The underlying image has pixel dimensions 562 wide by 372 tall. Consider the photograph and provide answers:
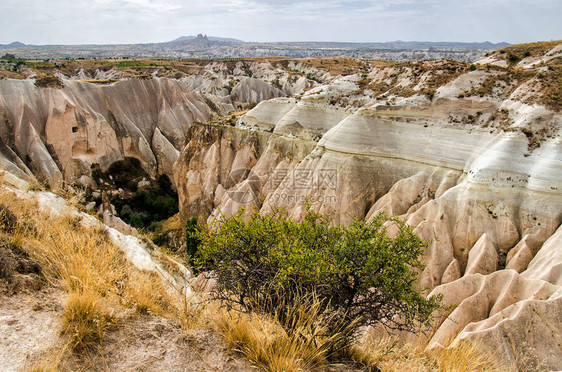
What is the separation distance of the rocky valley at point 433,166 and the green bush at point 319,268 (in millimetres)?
1234

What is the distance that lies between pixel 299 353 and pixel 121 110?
4216 cm

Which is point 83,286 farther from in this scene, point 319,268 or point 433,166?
point 433,166

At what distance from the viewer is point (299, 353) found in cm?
381

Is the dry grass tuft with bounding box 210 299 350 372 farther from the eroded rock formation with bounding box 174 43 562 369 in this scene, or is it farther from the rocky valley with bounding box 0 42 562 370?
the eroded rock formation with bounding box 174 43 562 369

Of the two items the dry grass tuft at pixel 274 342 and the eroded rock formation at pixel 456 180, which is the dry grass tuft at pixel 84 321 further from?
the eroded rock formation at pixel 456 180

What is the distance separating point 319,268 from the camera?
5.13 metres

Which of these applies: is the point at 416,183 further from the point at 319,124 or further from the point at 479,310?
the point at 319,124

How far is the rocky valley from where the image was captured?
32.3ft

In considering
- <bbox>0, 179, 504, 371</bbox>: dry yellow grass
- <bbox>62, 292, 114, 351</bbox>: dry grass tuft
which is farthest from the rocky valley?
<bbox>62, 292, 114, 351</bbox>: dry grass tuft

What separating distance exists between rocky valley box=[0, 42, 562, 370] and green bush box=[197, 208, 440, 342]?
123cm

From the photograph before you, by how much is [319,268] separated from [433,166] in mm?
12934

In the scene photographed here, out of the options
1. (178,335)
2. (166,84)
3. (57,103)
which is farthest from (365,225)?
(166,84)

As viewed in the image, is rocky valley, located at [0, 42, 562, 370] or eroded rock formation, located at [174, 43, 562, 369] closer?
eroded rock formation, located at [174, 43, 562, 369]

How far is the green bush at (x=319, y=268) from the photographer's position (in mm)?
5121
